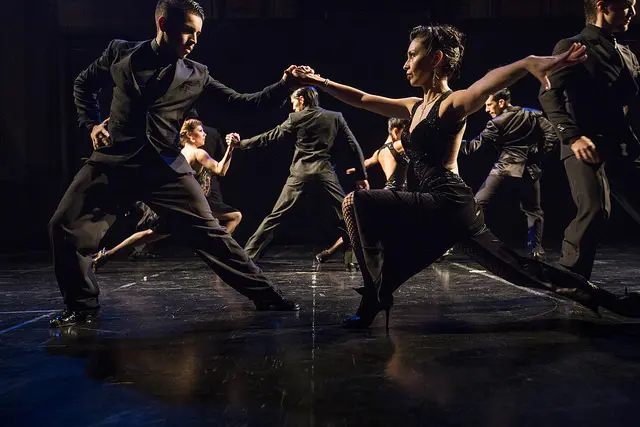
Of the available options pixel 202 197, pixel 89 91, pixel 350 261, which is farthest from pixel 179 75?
pixel 350 261

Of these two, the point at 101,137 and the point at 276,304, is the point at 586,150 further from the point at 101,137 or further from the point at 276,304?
the point at 101,137

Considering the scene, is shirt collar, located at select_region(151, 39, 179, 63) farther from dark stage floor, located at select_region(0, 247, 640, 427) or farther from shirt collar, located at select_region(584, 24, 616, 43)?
shirt collar, located at select_region(584, 24, 616, 43)

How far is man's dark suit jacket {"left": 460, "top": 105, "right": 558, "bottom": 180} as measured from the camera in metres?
6.94

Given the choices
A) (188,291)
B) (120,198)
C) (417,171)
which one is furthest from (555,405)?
(188,291)

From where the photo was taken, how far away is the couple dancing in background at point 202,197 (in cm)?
282

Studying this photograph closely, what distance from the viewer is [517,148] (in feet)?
23.3

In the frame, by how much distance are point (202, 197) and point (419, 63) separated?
1.47 m

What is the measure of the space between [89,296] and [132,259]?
4.32 metres

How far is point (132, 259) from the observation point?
24.6 feet

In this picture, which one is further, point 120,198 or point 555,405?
point 120,198

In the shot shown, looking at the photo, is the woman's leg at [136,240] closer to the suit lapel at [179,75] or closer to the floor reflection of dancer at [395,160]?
the floor reflection of dancer at [395,160]

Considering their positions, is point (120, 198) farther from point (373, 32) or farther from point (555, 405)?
point (373, 32)

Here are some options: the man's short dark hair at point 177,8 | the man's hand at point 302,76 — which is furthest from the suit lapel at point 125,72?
the man's hand at point 302,76

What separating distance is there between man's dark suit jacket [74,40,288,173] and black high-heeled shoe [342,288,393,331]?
1293mm
